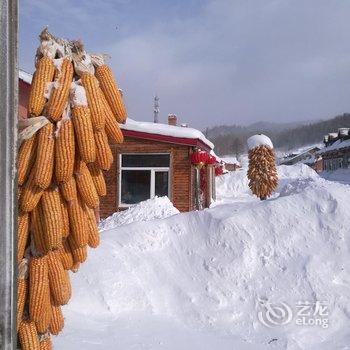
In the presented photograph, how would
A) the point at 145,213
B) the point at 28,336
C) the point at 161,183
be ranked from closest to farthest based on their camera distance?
the point at 28,336 → the point at 145,213 → the point at 161,183

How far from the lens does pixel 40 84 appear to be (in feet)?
8.54

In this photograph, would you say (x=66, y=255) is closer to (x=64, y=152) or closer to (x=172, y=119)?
(x=64, y=152)

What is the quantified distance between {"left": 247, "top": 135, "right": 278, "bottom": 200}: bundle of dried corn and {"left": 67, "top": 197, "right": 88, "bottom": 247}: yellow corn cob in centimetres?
1620

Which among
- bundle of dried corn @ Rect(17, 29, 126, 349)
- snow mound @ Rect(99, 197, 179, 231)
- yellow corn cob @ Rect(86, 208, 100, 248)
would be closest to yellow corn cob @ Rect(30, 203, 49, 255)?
bundle of dried corn @ Rect(17, 29, 126, 349)

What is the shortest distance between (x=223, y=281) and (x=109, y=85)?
17.8 ft

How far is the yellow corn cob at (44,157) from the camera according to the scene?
2531mm

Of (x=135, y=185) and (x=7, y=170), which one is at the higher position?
(x=7, y=170)

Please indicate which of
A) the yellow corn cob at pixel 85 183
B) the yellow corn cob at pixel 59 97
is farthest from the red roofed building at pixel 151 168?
the yellow corn cob at pixel 59 97

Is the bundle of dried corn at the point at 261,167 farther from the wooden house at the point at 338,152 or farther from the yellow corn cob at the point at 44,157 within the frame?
the wooden house at the point at 338,152

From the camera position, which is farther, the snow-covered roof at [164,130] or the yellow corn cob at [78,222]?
the snow-covered roof at [164,130]

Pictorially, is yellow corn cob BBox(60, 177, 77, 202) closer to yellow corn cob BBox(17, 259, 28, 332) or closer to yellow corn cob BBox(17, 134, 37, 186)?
yellow corn cob BBox(17, 134, 37, 186)

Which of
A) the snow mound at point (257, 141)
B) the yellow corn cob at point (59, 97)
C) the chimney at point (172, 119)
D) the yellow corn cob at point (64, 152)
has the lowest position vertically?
the yellow corn cob at point (64, 152)

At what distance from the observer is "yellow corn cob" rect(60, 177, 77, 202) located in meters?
2.68

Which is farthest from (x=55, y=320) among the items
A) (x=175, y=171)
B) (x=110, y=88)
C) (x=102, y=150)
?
(x=175, y=171)
